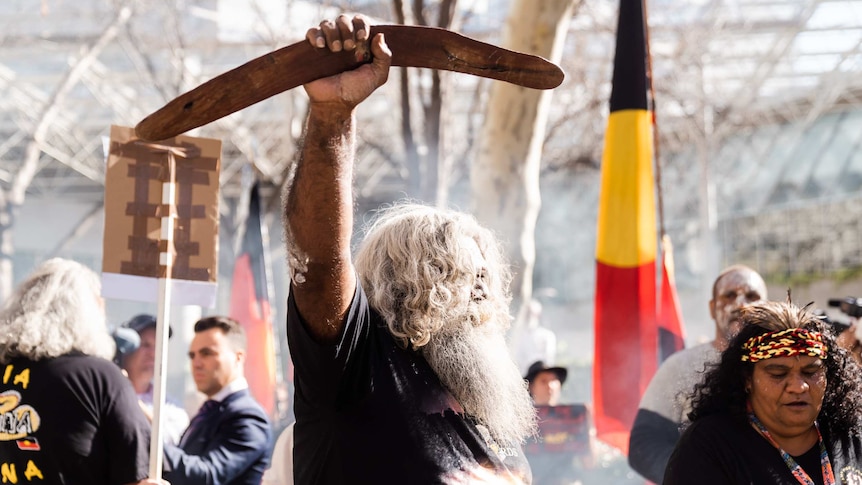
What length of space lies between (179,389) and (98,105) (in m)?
7.04

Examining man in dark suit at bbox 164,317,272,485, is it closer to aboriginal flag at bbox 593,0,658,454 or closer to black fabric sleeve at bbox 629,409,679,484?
black fabric sleeve at bbox 629,409,679,484

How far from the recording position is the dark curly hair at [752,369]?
3.04m

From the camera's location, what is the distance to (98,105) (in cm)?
2028

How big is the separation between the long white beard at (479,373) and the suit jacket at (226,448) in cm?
204

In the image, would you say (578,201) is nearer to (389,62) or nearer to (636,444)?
(636,444)

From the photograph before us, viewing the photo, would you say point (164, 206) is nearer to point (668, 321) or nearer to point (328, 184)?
point (328, 184)

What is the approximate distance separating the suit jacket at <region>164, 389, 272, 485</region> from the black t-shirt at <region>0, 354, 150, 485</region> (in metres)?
0.39

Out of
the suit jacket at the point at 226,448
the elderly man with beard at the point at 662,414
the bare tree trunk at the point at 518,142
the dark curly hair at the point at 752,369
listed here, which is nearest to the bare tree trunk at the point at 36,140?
the bare tree trunk at the point at 518,142

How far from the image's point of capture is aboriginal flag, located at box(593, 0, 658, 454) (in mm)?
5086

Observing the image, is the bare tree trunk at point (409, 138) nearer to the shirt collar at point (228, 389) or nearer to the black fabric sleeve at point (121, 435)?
the shirt collar at point (228, 389)

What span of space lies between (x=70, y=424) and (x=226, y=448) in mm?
865

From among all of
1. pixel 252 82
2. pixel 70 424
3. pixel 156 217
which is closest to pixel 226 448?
pixel 70 424

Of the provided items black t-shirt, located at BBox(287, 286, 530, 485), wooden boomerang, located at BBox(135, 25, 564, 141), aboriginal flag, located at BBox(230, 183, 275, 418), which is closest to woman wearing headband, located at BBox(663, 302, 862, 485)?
black t-shirt, located at BBox(287, 286, 530, 485)

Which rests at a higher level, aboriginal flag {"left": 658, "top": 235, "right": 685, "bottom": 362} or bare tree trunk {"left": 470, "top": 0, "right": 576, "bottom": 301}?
bare tree trunk {"left": 470, "top": 0, "right": 576, "bottom": 301}
